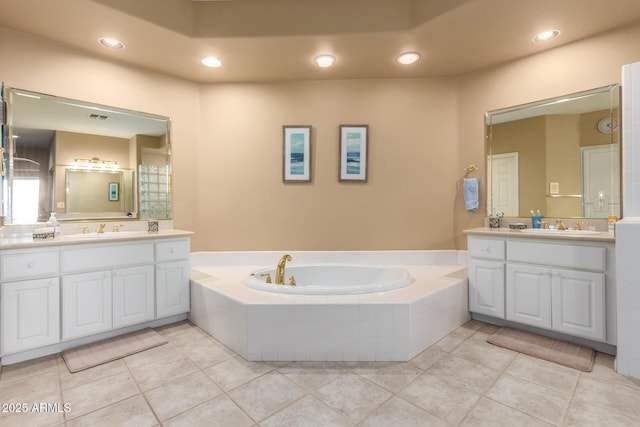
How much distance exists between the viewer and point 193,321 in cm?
278

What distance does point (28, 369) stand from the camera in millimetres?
2025

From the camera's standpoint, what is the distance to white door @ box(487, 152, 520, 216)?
9.85 ft

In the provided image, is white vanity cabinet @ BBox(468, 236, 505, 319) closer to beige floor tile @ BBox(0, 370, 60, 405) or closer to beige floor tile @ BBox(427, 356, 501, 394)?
beige floor tile @ BBox(427, 356, 501, 394)

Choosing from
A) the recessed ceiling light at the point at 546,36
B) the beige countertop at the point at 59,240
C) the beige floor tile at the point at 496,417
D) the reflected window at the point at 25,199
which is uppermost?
the recessed ceiling light at the point at 546,36

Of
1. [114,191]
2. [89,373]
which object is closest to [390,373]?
[89,373]

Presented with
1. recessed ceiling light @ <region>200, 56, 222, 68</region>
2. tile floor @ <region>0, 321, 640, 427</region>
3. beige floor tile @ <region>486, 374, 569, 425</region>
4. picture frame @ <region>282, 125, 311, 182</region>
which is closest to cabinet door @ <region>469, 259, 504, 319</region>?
tile floor @ <region>0, 321, 640, 427</region>

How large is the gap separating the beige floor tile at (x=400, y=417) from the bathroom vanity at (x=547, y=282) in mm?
1420

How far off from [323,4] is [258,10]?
0.53m

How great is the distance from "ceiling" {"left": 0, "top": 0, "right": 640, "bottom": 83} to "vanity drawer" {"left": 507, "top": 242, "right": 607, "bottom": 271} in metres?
1.70

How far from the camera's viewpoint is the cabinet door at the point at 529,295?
7.72 feet

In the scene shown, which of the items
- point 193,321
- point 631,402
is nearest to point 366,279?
point 193,321

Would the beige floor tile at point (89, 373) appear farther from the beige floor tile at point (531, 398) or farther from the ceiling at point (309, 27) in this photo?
the ceiling at point (309, 27)

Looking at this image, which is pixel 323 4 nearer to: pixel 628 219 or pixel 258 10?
pixel 258 10

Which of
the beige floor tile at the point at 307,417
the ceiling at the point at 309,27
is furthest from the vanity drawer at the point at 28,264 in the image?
the beige floor tile at the point at 307,417
